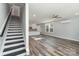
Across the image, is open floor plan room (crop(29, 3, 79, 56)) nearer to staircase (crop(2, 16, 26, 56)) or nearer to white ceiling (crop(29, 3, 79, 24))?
white ceiling (crop(29, 3, 79, 24))

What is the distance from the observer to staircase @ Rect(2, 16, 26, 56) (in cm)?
189

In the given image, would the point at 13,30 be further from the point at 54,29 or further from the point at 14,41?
the point at 54,29

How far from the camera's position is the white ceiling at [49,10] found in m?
1.85

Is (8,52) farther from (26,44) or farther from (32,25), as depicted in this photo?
(32,25)

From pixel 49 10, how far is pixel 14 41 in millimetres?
1092

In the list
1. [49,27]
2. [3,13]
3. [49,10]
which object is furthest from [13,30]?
[49,10]

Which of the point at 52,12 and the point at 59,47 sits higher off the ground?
the point at 52,12

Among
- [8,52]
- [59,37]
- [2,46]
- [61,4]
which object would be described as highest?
[61,4]

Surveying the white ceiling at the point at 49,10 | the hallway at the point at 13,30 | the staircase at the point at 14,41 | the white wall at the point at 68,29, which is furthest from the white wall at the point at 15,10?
the white wall at the point at 68,29

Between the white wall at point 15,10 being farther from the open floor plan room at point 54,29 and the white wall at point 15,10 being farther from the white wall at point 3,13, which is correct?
the open floor plan room at point 54,29

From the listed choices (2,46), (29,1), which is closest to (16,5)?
(29,1)

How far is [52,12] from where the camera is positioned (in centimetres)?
190

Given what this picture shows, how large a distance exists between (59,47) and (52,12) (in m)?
0.81

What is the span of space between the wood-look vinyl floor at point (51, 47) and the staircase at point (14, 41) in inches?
9.3
